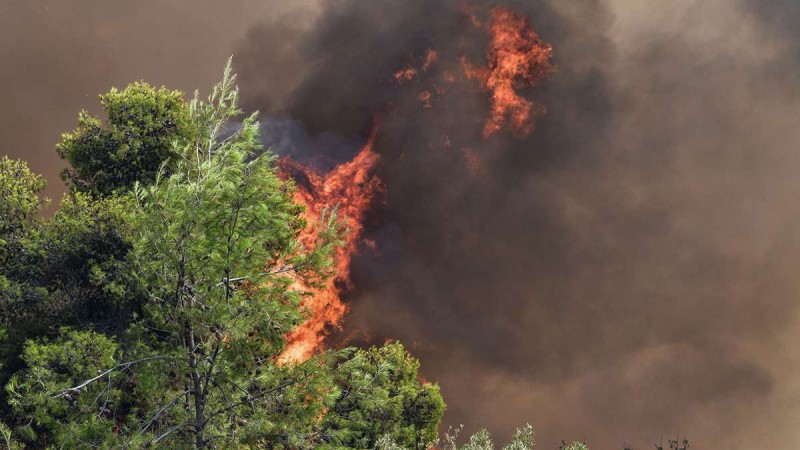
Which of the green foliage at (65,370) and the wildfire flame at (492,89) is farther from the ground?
the wildfire flame at (492,89)

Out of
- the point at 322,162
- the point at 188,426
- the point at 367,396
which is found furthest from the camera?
the point at 322,162

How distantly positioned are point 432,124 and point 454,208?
8624 mm

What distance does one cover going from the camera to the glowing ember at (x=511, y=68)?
70750mm

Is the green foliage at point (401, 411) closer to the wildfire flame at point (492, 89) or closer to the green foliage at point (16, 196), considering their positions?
the green foliage at point (16, 196)

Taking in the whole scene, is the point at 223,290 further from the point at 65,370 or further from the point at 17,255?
the point at 17,255

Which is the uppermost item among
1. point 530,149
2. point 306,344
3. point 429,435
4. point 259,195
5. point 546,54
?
point 546,54

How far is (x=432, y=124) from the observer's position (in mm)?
70625

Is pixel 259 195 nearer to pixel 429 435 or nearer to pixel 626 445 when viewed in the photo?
pixel 429 435

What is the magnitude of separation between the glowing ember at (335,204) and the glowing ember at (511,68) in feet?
40.0

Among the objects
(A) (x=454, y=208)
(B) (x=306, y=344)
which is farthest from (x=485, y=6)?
(B) (x=306, y=344)

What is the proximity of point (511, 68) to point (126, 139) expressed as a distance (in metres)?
46.5

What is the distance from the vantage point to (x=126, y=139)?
106ft

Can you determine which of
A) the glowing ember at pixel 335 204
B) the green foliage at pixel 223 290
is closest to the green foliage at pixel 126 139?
the green foliage at pixel 223 290

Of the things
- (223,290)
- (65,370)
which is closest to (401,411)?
(65,370)
